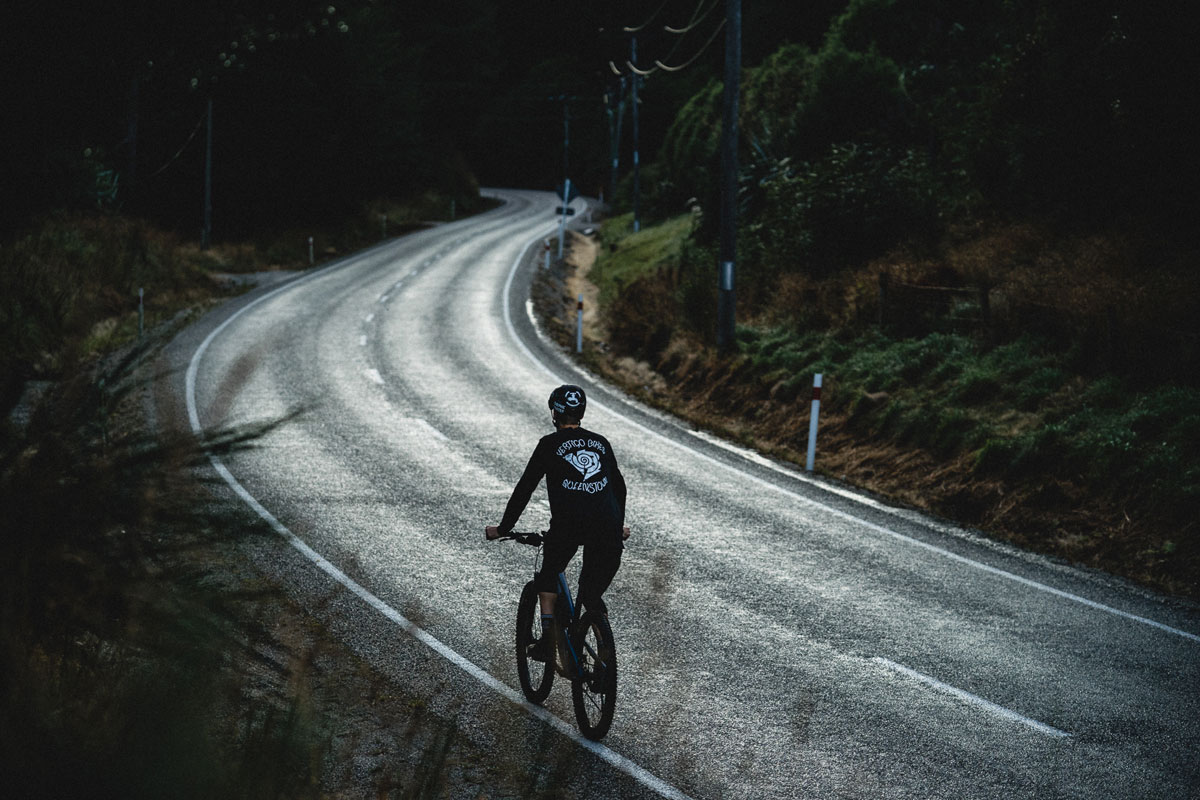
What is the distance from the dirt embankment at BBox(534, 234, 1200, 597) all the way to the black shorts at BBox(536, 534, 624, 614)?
6.11 meters

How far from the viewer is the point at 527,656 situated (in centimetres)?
668

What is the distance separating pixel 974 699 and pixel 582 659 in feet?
8.98

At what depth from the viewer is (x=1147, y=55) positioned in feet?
53.0

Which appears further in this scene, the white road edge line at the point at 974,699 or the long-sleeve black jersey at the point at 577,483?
the white road edge line at the point at 974,699

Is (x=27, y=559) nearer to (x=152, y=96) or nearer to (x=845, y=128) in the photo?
(x=152, y=96)

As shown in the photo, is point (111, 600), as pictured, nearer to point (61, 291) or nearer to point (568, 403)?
point (61, 291)

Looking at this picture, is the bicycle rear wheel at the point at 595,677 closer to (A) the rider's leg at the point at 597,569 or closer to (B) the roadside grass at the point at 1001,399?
(A) the rider's leg at the point at 597,569

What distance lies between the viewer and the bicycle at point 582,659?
593 cm

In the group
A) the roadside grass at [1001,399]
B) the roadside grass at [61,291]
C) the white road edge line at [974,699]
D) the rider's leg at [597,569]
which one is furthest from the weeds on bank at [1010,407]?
the roadside grass at [61,291]

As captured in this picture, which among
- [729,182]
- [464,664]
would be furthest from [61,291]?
[729,182]

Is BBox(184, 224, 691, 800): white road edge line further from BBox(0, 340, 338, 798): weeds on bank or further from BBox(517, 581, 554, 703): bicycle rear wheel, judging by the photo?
BBox(0, 340, 338, 798): weeds on bank

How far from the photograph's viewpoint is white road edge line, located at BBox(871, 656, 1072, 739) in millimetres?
6344

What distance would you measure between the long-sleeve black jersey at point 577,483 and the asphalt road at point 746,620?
727 mm

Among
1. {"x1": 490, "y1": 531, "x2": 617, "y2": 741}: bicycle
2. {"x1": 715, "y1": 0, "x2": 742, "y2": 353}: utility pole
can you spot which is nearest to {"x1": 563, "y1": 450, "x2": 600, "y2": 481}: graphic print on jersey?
{"x1": 490, "y1": 531, "x2": 617, "y2": 741}: bicycle
